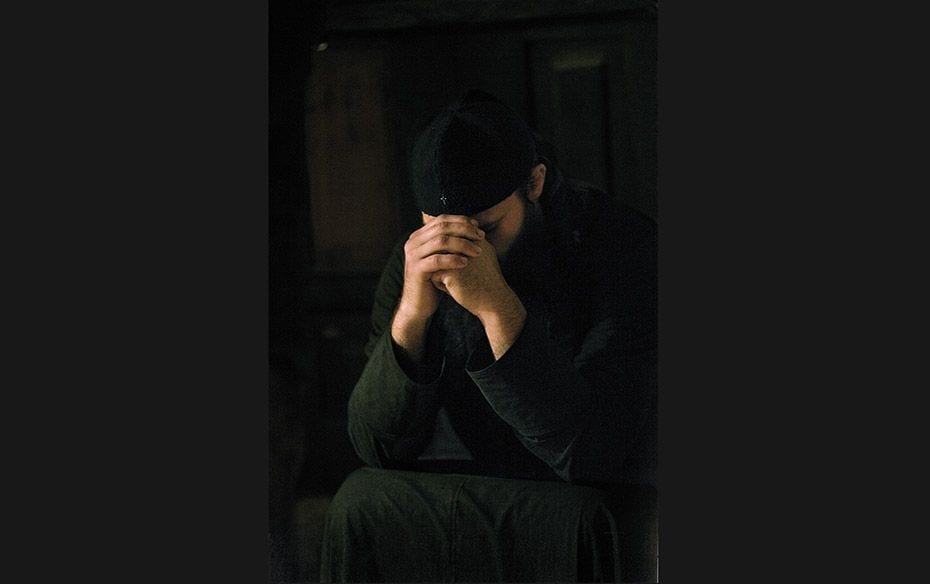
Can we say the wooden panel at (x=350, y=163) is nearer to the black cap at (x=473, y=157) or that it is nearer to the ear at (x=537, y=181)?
the black cap at (x=473, y=157)

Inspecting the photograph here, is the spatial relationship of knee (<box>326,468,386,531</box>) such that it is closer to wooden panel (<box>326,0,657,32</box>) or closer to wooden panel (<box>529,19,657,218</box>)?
wooden panel (<box>529,19,657,218</box>)

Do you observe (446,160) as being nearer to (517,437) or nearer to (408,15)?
(408,15)

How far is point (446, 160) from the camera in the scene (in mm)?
3297

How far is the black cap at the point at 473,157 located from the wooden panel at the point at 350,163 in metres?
0.14

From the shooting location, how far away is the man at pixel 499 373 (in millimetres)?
3279

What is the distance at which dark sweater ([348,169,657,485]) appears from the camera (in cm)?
330

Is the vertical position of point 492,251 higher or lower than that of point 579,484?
higher

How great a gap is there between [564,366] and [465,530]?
0.60 m

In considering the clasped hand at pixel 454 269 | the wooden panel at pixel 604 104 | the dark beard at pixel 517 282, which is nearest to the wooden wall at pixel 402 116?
the wooden panel at pixel 604 104

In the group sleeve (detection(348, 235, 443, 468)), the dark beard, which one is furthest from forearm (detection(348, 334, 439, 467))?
the dark beard

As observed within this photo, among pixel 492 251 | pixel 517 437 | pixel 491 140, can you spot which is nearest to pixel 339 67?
pixel 491 140

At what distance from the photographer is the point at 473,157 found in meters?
3.29

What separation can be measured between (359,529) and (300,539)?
213mm

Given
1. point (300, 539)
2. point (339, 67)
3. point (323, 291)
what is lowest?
point (300, 539)
